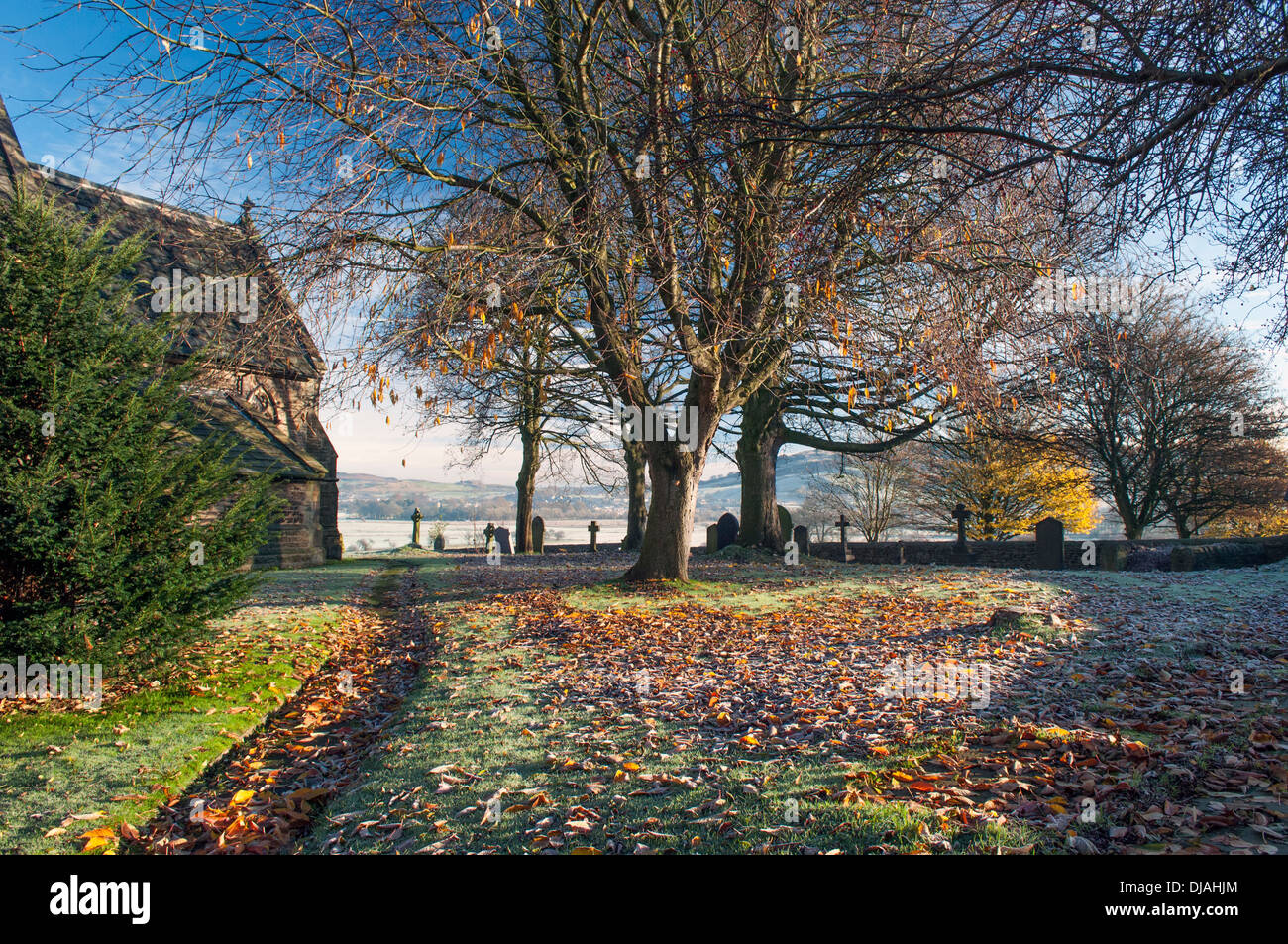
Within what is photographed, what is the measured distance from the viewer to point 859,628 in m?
10.5

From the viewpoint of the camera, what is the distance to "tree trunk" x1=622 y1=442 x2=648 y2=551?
2680 cm

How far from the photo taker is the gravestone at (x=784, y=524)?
21.4 metres

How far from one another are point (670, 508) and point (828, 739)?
8.70 metres

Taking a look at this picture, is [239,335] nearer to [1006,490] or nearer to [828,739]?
[828,739]

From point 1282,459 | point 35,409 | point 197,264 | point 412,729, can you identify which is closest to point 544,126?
point 197,264

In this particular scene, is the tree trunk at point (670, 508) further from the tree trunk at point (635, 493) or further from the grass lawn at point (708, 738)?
the tree trunk at point (635, 493)

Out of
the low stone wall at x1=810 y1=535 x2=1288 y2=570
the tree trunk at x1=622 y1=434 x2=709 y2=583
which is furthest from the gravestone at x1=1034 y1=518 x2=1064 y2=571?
the tree trunk at x1=622 y1=434 x2=709 y2=583

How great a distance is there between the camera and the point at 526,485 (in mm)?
28859

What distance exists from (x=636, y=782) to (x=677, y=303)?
8165mm

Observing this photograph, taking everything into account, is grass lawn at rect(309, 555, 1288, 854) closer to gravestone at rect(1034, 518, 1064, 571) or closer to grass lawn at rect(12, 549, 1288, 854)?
grass lawn at rect(12, 549, 1288, 854)

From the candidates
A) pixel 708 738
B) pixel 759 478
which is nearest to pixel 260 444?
pixel 759 478

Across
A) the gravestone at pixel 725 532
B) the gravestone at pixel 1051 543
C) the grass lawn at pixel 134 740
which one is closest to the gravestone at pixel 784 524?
the gravestone at pixel 725 532

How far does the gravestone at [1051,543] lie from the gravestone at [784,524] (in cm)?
713
